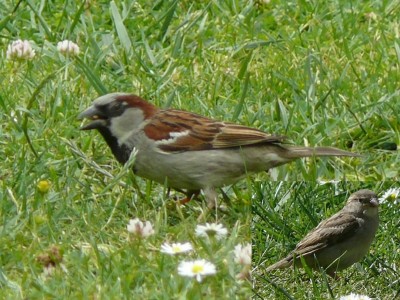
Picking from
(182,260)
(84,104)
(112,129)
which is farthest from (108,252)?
(84,104)

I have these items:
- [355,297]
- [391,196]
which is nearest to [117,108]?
[391,196]

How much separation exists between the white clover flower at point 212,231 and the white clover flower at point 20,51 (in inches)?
88.7

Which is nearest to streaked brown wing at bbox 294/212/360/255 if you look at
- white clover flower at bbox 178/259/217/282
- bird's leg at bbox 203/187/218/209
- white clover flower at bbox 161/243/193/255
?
white clover flower at bbox 178/259/217/282

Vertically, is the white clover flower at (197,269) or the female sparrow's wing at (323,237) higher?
the female sparrow's wing at (323,237)

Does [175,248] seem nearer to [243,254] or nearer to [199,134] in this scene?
[243,254]

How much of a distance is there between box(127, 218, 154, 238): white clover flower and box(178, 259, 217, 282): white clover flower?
0.34 metres

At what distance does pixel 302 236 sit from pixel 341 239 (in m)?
0.16

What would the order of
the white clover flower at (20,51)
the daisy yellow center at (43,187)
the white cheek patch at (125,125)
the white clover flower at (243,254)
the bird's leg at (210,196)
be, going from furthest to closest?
the white clover flower at (20,51) < the white cheek patch at (125,125) < the bird's leg at (210,196) < the daisy yellow center at (43,187) < the white clover flower at (243,254)

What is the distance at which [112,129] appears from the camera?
619 cm

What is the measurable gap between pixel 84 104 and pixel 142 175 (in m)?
1.08

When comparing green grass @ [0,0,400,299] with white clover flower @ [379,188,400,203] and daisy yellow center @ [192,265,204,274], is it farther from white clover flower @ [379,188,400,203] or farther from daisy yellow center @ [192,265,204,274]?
→ white clover flower @ [379,188,400,203]

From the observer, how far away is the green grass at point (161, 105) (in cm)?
535

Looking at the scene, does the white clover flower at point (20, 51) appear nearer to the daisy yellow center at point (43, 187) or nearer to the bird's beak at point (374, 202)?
the daisy yellow center at point (43, 187)

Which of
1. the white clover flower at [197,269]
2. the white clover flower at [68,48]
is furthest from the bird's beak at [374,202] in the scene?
the white clover flower at [68,48]
